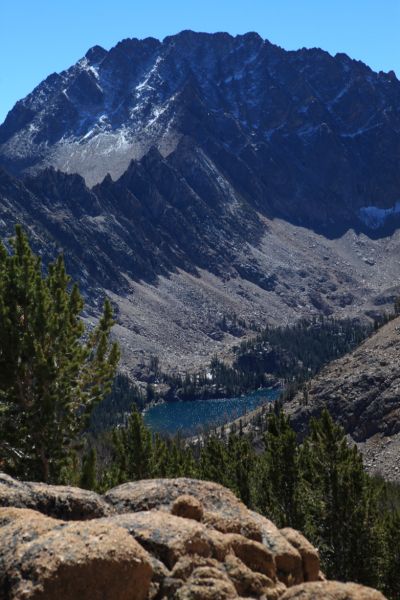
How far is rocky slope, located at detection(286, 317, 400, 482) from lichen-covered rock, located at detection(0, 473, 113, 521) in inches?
5563

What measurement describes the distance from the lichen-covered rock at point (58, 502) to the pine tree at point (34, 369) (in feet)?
35.9

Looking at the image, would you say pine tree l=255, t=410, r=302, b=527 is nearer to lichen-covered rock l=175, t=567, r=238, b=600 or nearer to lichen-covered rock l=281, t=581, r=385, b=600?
lichen-covered rock l=175, t=567, r=238, b=600

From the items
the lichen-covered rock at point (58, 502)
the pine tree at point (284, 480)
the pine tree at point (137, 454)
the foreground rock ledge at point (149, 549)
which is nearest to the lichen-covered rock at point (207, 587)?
the foreground rock ledge at point (149, 549)

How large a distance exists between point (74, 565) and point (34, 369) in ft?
54.1

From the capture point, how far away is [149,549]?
512 inches

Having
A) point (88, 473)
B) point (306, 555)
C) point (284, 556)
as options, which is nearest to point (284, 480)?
point (88, 473)

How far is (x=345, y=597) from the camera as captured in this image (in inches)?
413

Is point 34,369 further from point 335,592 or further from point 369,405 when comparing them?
point 369,405

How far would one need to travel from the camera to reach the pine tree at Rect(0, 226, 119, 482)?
26.5m

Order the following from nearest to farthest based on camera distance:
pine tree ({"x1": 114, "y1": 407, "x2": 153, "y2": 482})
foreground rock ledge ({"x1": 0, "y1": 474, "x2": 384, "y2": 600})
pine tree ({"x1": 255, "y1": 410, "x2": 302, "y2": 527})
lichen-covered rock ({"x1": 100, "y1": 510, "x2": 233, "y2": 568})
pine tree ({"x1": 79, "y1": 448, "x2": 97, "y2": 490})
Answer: foreground rock ledge ({"x1": 0, "y1": 474, "x2": 384, "y2": 600})
lichen-covered rock ({"x1": 100, "y1": 510, "x2": 233, "y2": 568})
pine tree ({"x1": 79, "y1": 448, "x2": 97, "y2": 490})
pine tree ({"x1": 114, "y1": 407, "x2": 153, "y2": 482})
pine tree ({"x1": 255, "y1": 410, "x2": 302, "y2": 527})

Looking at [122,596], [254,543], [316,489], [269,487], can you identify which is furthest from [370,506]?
[122,596]

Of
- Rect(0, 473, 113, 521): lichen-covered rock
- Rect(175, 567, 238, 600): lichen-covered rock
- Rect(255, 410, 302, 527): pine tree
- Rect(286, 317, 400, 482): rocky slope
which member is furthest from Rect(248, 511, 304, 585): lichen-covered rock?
Rect(286, 317, 400, 482): rocky slope

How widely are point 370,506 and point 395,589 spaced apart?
9.78 m

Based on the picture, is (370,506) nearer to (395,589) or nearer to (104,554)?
(395,589)
